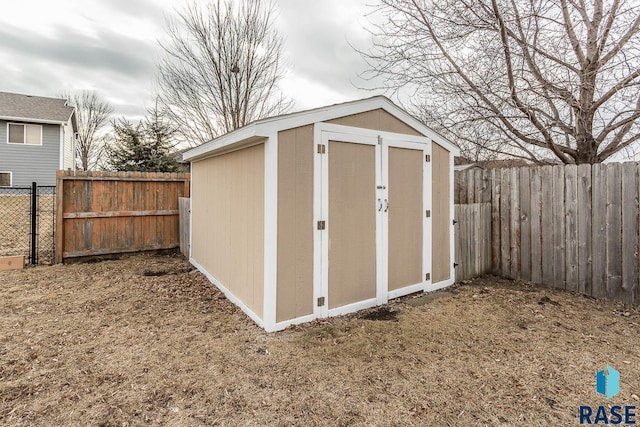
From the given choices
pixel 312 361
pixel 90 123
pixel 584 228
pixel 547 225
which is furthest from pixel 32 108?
pixel 584 228

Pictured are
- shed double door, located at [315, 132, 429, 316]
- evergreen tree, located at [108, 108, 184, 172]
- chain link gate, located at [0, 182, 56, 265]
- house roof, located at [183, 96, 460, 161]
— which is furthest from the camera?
evergreen tree, located at [108, 108, 184, 172]

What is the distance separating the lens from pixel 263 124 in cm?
298

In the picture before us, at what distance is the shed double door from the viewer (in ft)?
11.4

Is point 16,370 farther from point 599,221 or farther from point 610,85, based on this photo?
point 610,85

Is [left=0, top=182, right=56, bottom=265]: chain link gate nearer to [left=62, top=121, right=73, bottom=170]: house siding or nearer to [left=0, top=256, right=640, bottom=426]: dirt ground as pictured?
[left=0, top=256, right=640, bottom=426]: dirt ground

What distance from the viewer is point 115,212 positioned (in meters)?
6.17

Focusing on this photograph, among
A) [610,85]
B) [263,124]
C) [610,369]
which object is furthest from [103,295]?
[610,85]

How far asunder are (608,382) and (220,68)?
398 inches

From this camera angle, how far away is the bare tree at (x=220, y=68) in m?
8.88

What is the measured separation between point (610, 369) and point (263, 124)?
3460 mm

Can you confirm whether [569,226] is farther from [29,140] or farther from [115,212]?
[29,140]

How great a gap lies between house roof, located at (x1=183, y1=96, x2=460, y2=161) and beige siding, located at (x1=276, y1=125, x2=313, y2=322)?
0.10m

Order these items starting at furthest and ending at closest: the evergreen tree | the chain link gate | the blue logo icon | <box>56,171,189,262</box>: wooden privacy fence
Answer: the evergreen tree, <box>56,171,189,262</box>: wooden privacy fence, the chain link gate, the blue logo icon

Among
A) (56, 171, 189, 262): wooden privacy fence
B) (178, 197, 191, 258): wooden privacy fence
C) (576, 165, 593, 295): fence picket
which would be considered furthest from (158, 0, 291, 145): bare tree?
(576, 165, 593, 295): fence picket
